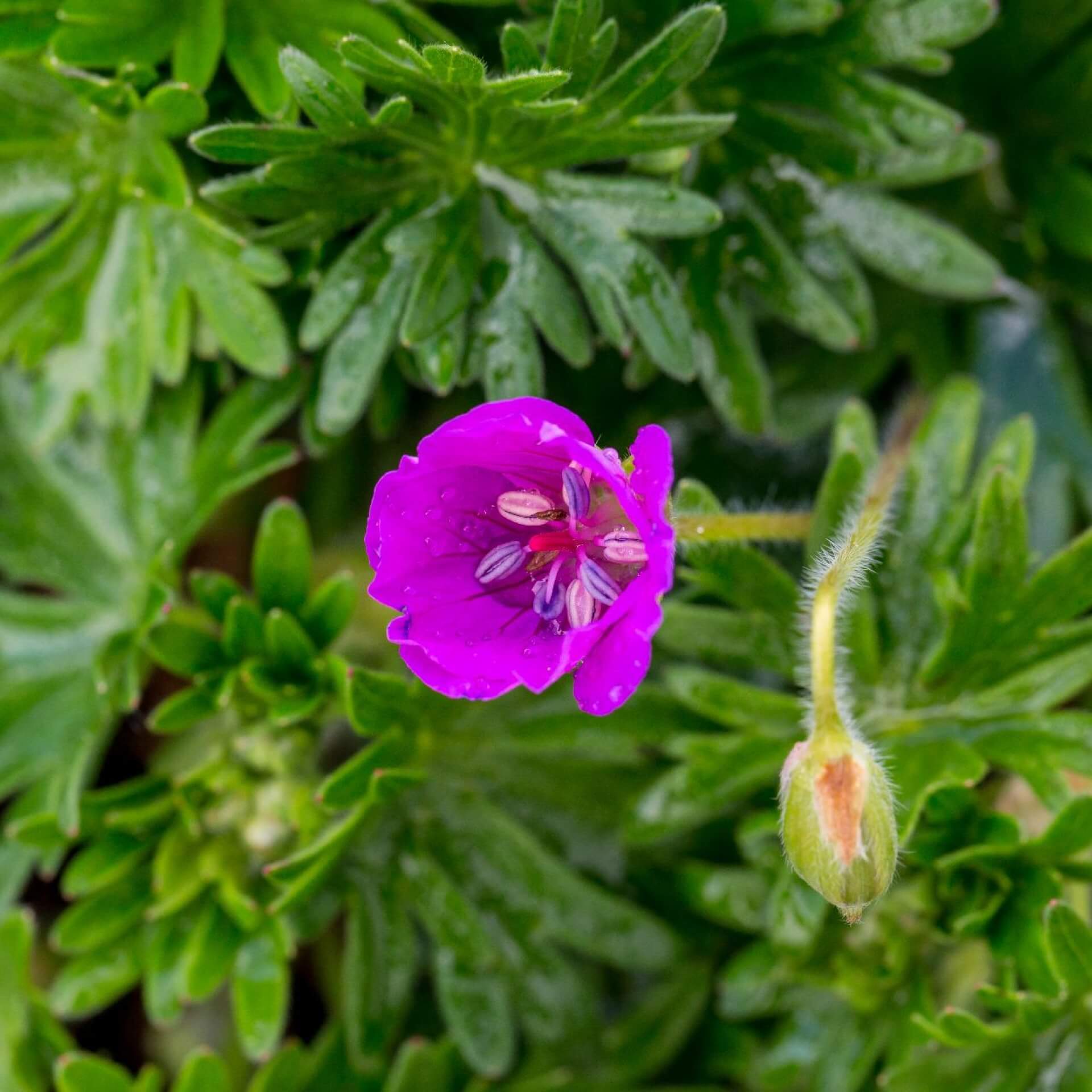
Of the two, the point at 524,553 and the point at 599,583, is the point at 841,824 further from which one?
the point at 524,553

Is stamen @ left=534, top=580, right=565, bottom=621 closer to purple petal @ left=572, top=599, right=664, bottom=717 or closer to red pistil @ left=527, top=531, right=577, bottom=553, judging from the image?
red pistil @ left=527, top=531, right=577, bottom=553

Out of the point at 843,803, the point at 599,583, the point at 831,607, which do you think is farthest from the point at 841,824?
the point at 599,583

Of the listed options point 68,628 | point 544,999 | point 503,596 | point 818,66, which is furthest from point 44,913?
point 818,66

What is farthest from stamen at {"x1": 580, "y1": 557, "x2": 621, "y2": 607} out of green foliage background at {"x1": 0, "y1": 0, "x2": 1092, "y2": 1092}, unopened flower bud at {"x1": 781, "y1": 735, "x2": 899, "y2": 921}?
unopened flower bud at {"x1": 781, "y1": 735, "x2": 899, "y2": 921}

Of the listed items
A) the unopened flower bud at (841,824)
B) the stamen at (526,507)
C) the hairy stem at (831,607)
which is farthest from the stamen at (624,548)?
the unopened flower bud at (841,824)

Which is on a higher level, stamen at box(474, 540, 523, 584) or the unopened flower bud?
the unopened flower bud

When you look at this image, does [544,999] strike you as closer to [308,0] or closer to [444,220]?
[444,220]
